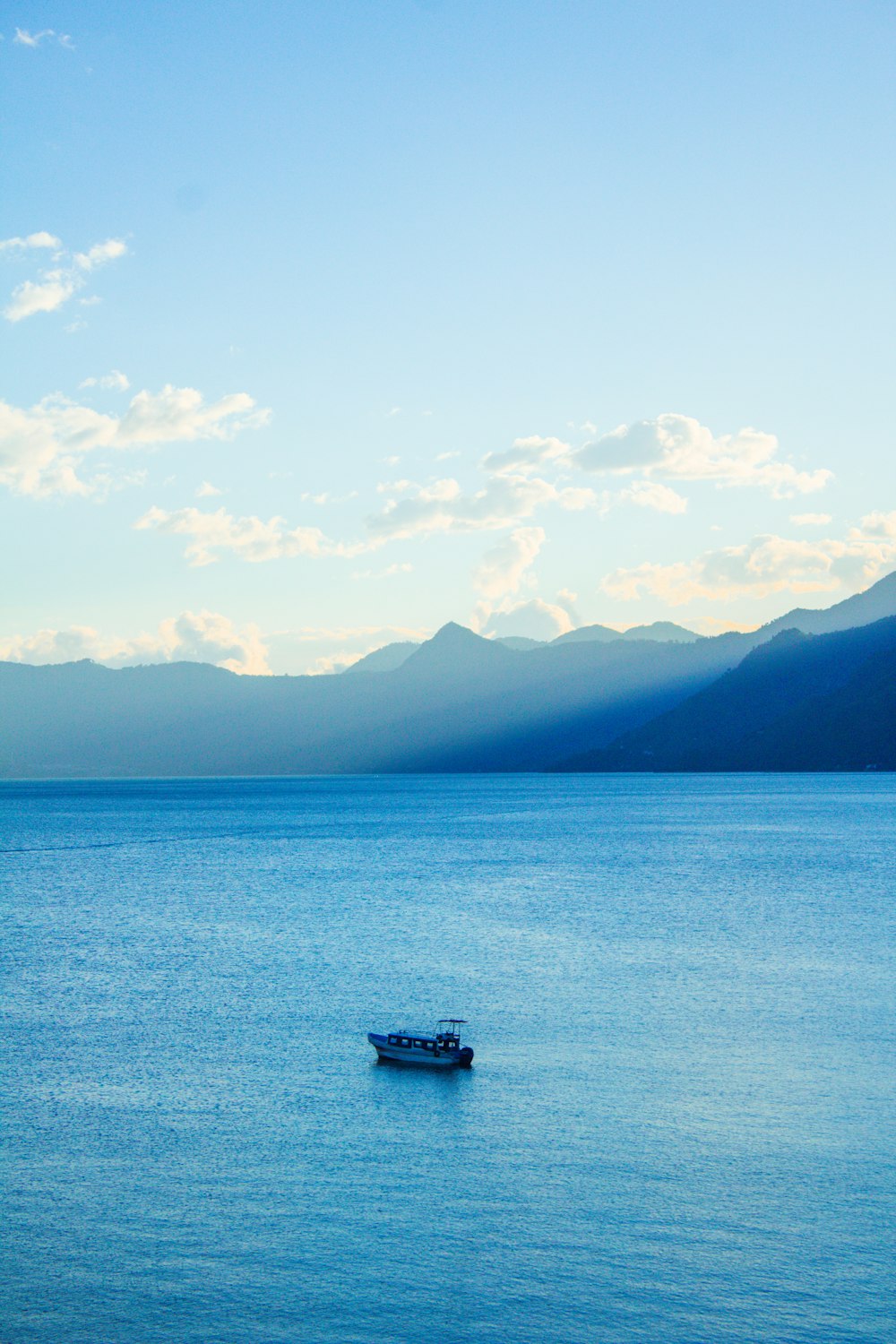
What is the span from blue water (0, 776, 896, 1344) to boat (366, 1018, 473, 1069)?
873mm

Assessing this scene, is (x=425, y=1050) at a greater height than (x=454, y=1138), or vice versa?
(x=425, y=1050)

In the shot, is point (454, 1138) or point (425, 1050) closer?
point (454, 1138)

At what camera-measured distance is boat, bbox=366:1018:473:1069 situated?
1825 inches

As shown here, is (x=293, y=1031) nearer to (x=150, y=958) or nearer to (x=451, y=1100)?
(x=451, y=1100)

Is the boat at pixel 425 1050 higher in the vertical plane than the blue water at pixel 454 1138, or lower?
higher

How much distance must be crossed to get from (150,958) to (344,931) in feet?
51.1

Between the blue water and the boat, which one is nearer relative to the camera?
the blue water

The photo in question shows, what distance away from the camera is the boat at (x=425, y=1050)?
1825 inches

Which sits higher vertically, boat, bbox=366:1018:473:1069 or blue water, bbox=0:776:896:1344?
boat, bbox=366:1018:473:1069

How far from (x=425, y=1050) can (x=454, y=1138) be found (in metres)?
8.24

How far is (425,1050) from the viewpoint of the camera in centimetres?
4659

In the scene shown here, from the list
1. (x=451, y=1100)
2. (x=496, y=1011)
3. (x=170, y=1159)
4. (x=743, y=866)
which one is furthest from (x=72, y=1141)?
(x=743, y=866)

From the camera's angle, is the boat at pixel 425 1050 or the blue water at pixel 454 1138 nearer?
the blue water at pixel 454 1138

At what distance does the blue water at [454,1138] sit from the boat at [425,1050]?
87 cm
